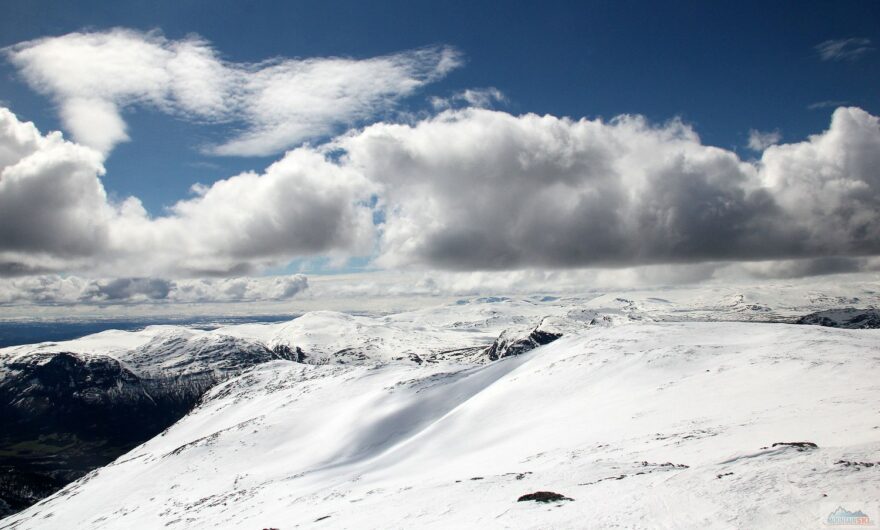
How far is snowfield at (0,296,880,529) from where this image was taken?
23156 millimetres

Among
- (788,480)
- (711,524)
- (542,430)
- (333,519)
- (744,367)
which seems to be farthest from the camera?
(744,367)

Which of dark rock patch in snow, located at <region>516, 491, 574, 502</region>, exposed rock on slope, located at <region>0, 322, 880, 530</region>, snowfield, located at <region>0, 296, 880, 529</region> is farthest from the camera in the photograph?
dark rock patch in snow, located at <region>516, 491, 574, 502</region>

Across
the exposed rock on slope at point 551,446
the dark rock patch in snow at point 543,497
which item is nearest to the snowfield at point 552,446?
the exposed rock on slope at point 551,446

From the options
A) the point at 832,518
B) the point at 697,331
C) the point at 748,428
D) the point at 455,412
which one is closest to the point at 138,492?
the point at 455,412

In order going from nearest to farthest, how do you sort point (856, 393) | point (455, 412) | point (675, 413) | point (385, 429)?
point (856, 393), point (675, 413), point (455, 412), point (385, 429)

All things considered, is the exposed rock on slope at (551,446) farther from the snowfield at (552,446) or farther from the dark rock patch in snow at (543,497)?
the dark rock patch in snow at (543,497)

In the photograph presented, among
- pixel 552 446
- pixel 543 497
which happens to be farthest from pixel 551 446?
pixel 543 497

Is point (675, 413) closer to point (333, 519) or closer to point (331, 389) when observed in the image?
point (333, 519)

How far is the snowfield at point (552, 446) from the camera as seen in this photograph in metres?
23.2

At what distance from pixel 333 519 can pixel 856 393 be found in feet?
167

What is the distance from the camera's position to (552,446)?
50594mm

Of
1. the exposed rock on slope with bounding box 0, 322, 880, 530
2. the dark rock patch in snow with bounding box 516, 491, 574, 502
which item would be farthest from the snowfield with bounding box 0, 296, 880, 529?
the dark rock patch in snow with bounding box 516, 491, 574, 502

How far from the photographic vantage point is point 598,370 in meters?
89.4

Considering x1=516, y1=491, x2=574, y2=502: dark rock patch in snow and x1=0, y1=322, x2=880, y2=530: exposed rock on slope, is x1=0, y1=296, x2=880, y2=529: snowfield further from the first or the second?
x1=516, y1=491, x2=574, y2=502: dark rock patch in snow
